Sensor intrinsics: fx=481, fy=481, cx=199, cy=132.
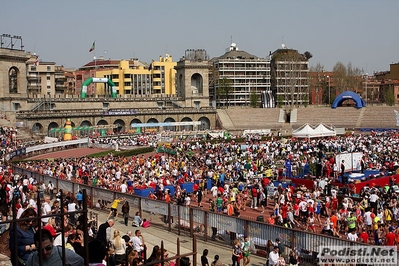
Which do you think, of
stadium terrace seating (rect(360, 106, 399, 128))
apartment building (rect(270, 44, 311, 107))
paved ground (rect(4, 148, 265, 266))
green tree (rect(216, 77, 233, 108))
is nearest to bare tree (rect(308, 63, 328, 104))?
apartment building (rect(270, 44, 311, 107))

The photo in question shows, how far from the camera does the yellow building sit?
366 ft

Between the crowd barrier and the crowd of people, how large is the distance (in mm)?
1989

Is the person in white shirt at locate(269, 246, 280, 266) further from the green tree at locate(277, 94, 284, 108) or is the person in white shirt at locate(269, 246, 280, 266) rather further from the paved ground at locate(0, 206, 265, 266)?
the green tree at locate(277, 94, 284, 108)

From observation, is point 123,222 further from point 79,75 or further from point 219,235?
point 79,75

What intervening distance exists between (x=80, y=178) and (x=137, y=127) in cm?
3891

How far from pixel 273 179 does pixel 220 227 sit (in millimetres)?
14538

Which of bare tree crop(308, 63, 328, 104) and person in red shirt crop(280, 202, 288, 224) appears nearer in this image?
person in red shirt crop(280, 202, 288, 224)

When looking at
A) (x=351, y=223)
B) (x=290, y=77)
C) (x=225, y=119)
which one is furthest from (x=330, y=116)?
(x=351, y=223)

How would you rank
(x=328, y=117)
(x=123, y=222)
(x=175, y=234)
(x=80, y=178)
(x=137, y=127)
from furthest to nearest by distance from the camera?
(x=328, y=117) < (x=137, y=127) < (x=80, y=178) < (x=123, y=222) < (x=175, y=234)

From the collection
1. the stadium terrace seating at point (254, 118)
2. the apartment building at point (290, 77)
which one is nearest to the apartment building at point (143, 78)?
→ the apartment building at point (290, 77)

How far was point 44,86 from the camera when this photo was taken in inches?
4422

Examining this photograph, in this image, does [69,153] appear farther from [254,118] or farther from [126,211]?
[254,118]

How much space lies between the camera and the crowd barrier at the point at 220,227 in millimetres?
13258

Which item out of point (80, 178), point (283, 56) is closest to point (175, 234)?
point (80, 178)
